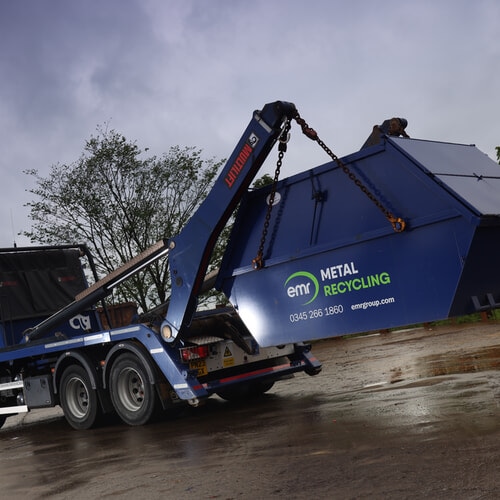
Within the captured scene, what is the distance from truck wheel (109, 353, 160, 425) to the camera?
31.7ft


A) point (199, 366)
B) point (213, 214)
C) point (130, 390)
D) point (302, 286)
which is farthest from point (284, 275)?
point (130, 390)

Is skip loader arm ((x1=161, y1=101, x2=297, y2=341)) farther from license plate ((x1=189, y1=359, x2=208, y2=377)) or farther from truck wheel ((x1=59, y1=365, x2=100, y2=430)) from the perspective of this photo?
truck wheel ((x1=59, y1=365, x2=100, y2=430))

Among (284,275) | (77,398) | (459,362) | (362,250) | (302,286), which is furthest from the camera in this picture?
(459,362)

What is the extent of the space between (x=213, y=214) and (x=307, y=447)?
11.5 ft

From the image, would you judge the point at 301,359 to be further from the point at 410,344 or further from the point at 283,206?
the point at 410,344

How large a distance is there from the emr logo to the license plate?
1.84 meters

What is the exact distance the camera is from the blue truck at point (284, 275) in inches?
288

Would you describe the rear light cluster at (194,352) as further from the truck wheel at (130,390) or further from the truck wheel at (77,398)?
the truck wheel at (77,398)

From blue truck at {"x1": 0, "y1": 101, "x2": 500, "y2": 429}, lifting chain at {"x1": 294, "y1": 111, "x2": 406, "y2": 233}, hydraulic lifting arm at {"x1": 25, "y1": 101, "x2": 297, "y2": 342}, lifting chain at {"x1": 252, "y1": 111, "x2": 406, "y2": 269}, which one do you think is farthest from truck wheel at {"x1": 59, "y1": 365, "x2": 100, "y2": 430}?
lifting chain at {"x1": 294, "y1": 111, "x2": 406, "y2": 233}

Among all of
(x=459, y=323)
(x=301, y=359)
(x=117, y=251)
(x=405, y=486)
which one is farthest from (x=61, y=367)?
(x=117, y=251)

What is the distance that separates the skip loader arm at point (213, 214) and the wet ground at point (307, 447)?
62.0 inches

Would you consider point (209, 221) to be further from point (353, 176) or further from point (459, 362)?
point (459, 362)

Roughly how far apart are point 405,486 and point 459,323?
54.9 feet

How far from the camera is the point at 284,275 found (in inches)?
336
